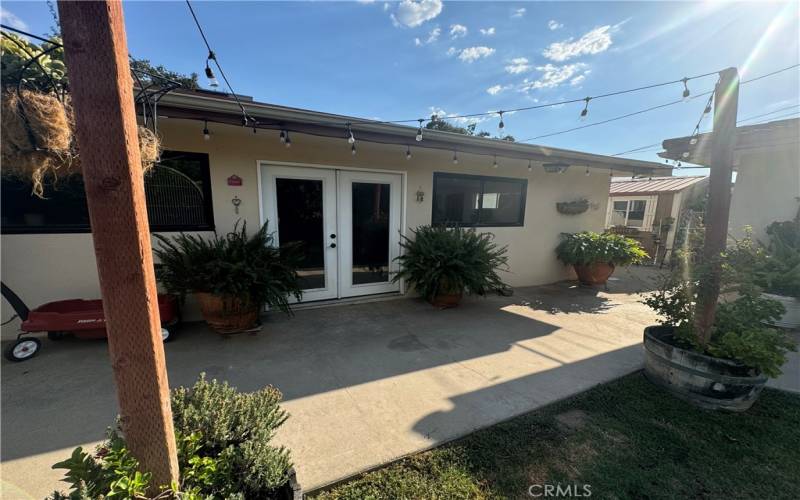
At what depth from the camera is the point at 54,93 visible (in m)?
1.33

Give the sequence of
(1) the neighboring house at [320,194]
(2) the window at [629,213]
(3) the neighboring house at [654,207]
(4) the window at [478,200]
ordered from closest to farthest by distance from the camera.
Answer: (1) the neighboring house at [320,194] < (4) the window at [478,200] < (3) the neighboring house at [654,207] < (2) the window at [629,213]

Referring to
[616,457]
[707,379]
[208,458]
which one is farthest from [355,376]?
[707,379]

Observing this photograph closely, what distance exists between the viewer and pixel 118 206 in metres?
0.82

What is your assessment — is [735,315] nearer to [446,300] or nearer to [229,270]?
[446,300]

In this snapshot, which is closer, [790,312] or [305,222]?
[790,312]

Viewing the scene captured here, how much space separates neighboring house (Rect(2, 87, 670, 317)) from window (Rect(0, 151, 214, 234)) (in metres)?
0.01

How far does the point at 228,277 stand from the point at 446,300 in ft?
9.63

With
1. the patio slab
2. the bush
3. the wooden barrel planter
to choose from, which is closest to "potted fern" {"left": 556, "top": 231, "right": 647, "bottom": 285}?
the patio slab

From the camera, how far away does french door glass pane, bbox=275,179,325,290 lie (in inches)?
161

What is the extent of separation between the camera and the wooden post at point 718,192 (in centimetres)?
230

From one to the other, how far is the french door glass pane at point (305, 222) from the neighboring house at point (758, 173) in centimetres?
573

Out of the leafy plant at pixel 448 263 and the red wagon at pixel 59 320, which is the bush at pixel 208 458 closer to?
the red wagon at pixel 59 320

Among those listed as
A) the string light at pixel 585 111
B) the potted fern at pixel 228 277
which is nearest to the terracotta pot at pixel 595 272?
the string light at pixel 585 111

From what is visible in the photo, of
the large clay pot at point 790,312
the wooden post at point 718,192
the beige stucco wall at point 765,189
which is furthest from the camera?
the beige stucco wall at point 765,189
